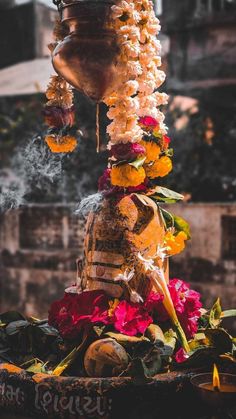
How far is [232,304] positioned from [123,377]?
669 cm

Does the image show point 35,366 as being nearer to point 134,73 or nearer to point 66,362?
point 66,362

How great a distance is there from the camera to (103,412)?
3109 millimetres

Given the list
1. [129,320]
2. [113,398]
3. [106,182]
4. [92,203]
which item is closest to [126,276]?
[129,320]

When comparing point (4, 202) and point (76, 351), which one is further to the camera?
point (4, 202)

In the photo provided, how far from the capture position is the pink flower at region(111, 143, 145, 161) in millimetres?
3580

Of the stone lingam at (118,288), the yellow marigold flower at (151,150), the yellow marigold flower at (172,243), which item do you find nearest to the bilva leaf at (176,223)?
the stone lingam at (118,288)

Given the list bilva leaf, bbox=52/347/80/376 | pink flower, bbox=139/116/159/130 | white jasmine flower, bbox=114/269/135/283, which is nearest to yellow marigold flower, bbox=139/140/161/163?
pink flower, bbox=139/116/159/130

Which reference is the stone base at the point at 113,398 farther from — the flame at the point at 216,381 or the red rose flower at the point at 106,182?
the red rose flower at the point at 106,182

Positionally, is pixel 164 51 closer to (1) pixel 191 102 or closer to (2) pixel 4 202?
(1) pixel 191 102

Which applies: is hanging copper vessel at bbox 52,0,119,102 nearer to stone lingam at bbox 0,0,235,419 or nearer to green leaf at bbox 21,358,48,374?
stone lingam at bbox 0,0,235,419

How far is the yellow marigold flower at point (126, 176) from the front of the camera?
11.6 ft

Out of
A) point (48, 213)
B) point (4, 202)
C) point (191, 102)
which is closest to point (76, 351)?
point (4, 202)

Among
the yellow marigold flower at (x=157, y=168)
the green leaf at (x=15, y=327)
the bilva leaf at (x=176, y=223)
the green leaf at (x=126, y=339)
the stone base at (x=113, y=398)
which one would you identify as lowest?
the stone base at (x=113, y=398)

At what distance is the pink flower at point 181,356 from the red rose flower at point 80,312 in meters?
0.40
